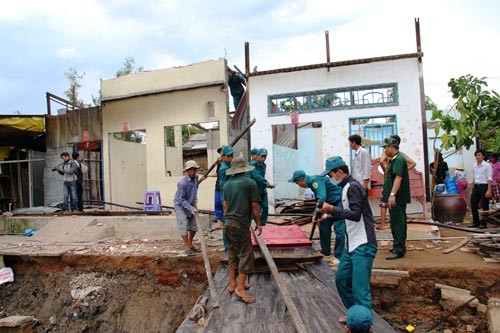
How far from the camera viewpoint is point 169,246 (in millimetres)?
7820

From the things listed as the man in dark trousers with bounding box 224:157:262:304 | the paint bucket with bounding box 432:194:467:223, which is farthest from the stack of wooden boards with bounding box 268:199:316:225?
the man in dark trousers with bounding box 224:157:262:304

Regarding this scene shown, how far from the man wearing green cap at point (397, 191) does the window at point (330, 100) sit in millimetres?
4032

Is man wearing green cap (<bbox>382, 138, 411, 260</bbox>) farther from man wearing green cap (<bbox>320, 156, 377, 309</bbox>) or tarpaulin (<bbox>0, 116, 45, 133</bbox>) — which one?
tarpaulin (<bbox>0, 116, 45, 133</bbox>)

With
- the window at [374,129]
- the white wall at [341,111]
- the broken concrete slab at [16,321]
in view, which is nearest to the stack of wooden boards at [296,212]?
the white wall at [341,111]

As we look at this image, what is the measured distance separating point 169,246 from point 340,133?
4.89 metres

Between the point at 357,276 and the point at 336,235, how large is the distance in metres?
1.81

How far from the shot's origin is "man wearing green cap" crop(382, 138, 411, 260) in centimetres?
548

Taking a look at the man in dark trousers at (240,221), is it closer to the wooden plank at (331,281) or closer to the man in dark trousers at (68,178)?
the wooden plank at (331,281)

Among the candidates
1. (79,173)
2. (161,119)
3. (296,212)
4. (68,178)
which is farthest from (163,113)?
(296,212)

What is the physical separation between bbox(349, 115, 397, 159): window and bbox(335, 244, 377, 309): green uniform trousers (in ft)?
20.3

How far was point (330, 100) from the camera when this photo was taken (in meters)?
9.71

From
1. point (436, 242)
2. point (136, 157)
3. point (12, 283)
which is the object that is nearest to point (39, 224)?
point (12, 283)

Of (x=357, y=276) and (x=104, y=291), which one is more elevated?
(x=357, y=276)

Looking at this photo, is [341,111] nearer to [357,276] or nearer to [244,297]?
[244,297]
